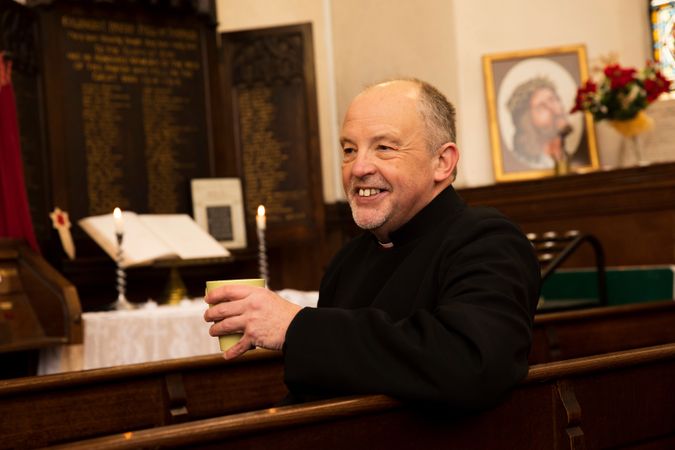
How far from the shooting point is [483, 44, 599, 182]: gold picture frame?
8.58 m

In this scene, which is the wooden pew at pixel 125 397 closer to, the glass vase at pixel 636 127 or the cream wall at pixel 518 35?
the glass vase at pixel 636 127

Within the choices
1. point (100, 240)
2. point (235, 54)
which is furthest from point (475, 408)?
point (235, 54)

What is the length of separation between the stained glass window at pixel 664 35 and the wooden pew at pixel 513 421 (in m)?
6.57

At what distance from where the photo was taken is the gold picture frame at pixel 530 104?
8578mm

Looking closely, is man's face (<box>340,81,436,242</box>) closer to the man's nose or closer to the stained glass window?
the man's nose

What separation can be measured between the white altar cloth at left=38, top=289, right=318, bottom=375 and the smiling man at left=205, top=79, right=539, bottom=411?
2.09 metres

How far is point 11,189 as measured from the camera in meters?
5.40

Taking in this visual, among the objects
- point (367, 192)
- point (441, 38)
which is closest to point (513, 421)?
point (367, 192)

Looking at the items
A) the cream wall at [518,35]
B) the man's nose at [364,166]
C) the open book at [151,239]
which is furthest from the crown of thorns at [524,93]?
the man's nose at [364,166]

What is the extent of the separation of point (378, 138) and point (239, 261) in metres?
5.01

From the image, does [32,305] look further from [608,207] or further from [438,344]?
[608,207]

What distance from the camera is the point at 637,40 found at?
8711 millimetres

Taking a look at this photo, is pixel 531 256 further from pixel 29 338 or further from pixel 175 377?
pixel 29 338

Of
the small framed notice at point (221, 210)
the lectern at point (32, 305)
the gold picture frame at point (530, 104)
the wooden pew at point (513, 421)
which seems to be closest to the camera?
the wooden pew at point (513, 421)
